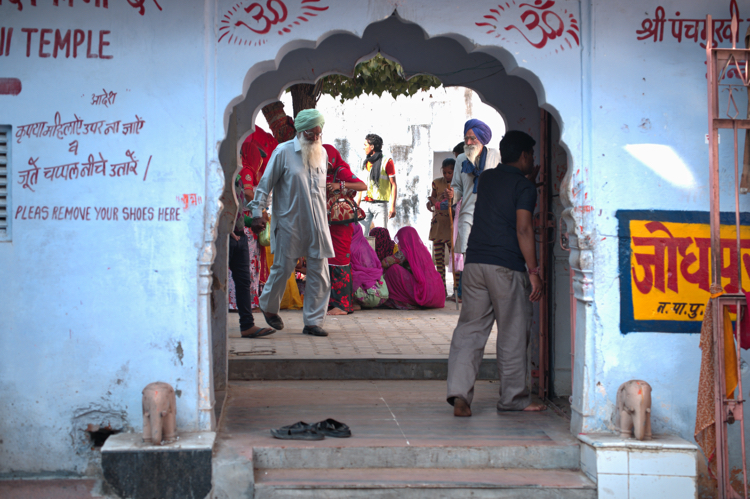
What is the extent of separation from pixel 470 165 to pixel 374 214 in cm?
814

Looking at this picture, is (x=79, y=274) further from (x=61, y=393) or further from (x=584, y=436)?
(x=584, y=436)

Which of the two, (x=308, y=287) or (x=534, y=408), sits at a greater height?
(x=308, y=287)

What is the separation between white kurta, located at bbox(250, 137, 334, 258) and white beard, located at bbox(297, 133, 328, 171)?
3 cm

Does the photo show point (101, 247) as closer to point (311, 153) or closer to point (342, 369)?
point (342, 369)

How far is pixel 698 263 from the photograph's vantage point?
375 centimetres

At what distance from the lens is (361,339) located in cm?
650

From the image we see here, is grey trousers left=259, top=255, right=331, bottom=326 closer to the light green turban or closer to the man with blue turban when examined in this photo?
the light green turban

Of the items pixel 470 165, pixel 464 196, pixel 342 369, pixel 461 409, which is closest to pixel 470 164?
pixel 470 165

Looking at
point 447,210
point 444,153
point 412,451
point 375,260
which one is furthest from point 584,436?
point 444,153

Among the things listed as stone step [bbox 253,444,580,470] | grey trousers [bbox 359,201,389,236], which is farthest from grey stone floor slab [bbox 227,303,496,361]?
grey trousers [bbox 359,201,389,236]

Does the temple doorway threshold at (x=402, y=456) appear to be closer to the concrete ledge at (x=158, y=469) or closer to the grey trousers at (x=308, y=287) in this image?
the concrete ledge at (x=158, y=469)

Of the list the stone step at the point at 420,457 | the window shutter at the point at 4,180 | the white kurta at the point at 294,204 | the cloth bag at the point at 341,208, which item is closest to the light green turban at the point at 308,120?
the white kurta at the point at 294,204

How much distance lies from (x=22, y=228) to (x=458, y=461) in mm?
2693

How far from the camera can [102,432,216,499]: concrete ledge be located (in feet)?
11.1
